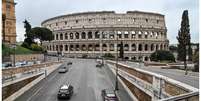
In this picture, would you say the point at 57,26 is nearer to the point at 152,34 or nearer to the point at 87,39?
the point at 87,39

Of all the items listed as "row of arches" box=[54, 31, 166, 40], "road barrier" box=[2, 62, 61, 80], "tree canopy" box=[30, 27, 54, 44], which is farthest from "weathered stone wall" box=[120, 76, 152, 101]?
"row of arches" box=[54, 31, 166, 40]

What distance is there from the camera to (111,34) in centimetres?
12638

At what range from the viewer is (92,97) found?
120 feet

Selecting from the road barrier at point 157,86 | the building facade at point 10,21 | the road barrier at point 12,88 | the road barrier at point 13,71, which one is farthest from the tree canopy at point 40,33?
the road barrier at point 157,86

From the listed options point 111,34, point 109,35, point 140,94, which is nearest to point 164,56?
point 111,34

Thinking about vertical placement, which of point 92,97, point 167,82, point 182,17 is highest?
point 182,17

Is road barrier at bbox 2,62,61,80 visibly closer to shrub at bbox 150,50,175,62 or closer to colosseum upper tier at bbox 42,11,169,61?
→ shrub at bbox 150,50,175,62

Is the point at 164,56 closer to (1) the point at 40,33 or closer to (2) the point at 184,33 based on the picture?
(2) the point at 184,33

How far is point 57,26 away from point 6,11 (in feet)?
221

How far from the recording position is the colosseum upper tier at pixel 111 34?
4978 inches

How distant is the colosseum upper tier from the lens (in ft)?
415

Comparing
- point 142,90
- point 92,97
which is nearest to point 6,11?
point 92,97

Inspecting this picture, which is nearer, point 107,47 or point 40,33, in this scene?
point 40,33

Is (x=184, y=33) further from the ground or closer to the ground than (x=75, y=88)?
further from the ground
